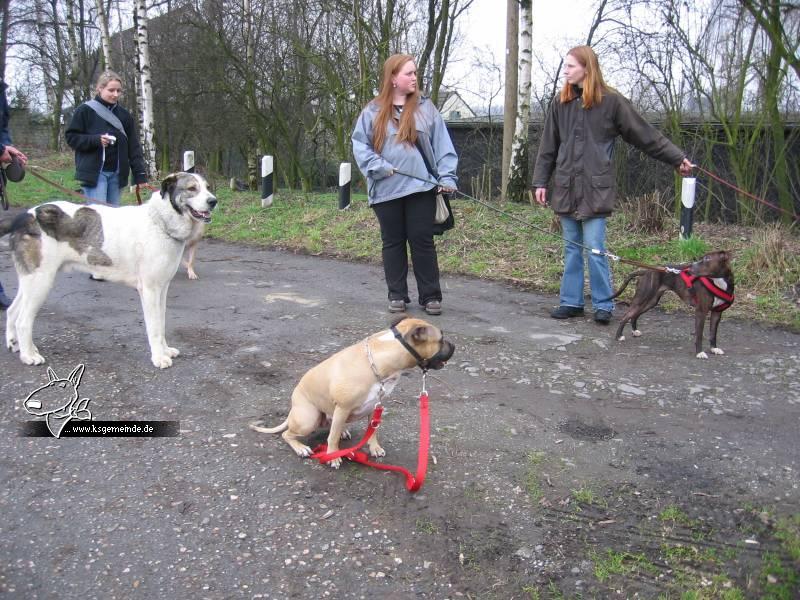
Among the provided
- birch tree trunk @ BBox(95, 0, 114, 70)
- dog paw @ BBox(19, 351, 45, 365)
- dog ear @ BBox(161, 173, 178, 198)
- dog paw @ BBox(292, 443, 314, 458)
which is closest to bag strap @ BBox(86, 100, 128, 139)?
dog ear @ BBox(161, 173, 178, 198)

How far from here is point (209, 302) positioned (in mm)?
7082

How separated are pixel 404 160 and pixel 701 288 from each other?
2.81m

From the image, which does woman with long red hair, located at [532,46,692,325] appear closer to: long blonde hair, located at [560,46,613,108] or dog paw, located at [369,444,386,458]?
long blonde hair, located at [560,46,613,108]

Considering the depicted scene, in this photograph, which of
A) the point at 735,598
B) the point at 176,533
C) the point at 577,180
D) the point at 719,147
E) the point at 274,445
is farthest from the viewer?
the point at 719,147

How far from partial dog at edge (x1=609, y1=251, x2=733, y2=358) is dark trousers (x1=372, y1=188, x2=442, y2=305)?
1.99 metres

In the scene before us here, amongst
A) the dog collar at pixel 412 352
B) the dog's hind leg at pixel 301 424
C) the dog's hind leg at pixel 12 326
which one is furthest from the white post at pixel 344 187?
the dog collar at pixel 412 352

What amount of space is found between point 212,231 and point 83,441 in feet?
28.0

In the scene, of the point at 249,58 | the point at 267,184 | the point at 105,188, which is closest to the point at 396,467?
the point at 105,188

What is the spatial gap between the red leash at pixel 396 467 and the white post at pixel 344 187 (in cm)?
956

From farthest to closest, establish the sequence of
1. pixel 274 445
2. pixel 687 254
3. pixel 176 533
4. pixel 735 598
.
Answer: pixel 687 254, pixel 274 445, pixel 176 533, pixel 735 598

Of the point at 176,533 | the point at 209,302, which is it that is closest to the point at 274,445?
the point at 176,533

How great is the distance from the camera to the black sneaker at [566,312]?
21.5ft

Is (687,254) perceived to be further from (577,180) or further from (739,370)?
(739,370)

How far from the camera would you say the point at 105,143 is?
23.9ft
